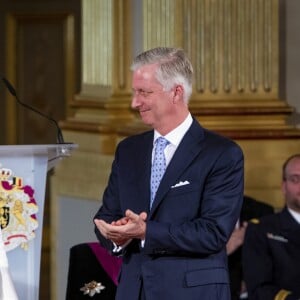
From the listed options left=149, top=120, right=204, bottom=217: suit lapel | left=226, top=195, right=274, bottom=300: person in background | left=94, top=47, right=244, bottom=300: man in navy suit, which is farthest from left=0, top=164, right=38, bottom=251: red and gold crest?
left=226, top=195, right=274, bottom=300: person in background

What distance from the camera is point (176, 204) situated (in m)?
3.51

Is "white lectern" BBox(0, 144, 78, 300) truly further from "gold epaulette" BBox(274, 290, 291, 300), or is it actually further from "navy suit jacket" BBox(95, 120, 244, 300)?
"gold epaulette" BBox(274, 290, 291, 300)

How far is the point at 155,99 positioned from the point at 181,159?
0.18 meters

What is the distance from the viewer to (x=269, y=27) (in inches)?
242

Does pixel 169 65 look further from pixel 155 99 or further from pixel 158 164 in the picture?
pixel 158 164

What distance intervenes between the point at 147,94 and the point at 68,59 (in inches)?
197

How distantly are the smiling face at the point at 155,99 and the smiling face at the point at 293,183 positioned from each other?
5.46 ft

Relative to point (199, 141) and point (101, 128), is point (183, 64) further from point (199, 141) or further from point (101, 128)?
point (101, 128)

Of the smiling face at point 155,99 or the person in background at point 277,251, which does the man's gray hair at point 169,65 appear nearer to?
the smiling face at point 155,99

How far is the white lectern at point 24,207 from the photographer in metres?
3.79

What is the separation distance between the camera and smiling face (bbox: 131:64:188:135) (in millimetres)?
3535

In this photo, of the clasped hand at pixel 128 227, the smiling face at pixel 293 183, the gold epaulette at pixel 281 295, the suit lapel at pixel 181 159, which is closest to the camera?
the clasped hand at pixel 128 227

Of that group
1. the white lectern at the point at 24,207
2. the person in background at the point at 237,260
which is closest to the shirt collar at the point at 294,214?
the person in background at the point at 237,260

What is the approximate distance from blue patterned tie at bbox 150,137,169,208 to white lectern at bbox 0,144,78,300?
1.01 feet
